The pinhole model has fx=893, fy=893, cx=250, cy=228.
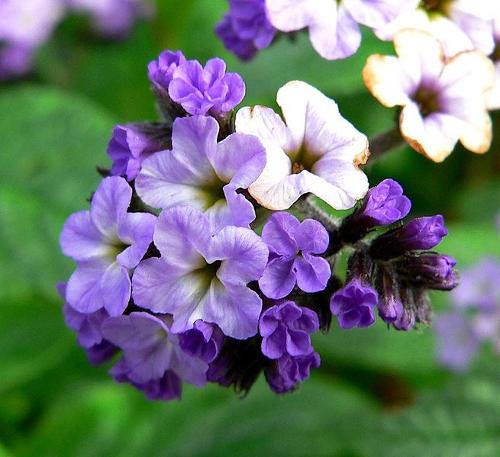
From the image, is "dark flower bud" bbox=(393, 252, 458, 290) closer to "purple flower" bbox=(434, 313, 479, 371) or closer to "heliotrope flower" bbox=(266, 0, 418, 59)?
"heliotrope flower" bbox=(266, 0, 418, 59)

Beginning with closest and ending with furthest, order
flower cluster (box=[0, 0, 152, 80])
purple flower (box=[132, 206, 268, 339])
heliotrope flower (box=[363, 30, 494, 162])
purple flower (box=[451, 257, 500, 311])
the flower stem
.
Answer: purple flower (box=[132, 206, 268, 339])
heliotrope flower (box=[363, 30, 494, 162])
the flower stem
purple flower (box=[451, 257, 500, 311])
flower cluster (box=[0, 0, 152, 80])

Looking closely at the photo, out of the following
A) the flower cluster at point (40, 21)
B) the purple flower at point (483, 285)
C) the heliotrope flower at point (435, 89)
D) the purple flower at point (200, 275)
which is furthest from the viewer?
the flower cluster at point (40, 21)

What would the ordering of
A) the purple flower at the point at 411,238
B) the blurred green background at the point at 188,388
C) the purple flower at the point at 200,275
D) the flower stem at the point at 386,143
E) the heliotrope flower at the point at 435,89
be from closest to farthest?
the purple flower at the point at 200,275 < the purple flower at the point at 411,238 < the heliotrope flower at the point at 435,89 < the flower stem at the point at 386,143 < the blurred green background at the point at 188,388

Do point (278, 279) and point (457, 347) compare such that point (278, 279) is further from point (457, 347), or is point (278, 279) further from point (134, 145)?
point (457, 347)

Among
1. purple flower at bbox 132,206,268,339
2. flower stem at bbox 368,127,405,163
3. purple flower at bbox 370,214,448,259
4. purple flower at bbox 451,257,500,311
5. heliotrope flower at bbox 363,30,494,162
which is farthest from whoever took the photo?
purple flower at bbox 451,257,500,311

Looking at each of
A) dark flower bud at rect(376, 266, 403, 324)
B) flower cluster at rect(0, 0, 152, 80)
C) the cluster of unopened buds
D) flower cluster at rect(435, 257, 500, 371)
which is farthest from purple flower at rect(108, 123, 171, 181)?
flower cluster at rect(0, 0, 152, 80)

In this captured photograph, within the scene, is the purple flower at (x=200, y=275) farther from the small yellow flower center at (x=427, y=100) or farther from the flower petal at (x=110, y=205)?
the small yellow flower center at (x=427, y=100)

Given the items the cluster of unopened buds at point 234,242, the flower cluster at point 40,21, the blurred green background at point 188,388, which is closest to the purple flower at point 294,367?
the cluster of unopened buds at point 234,242
